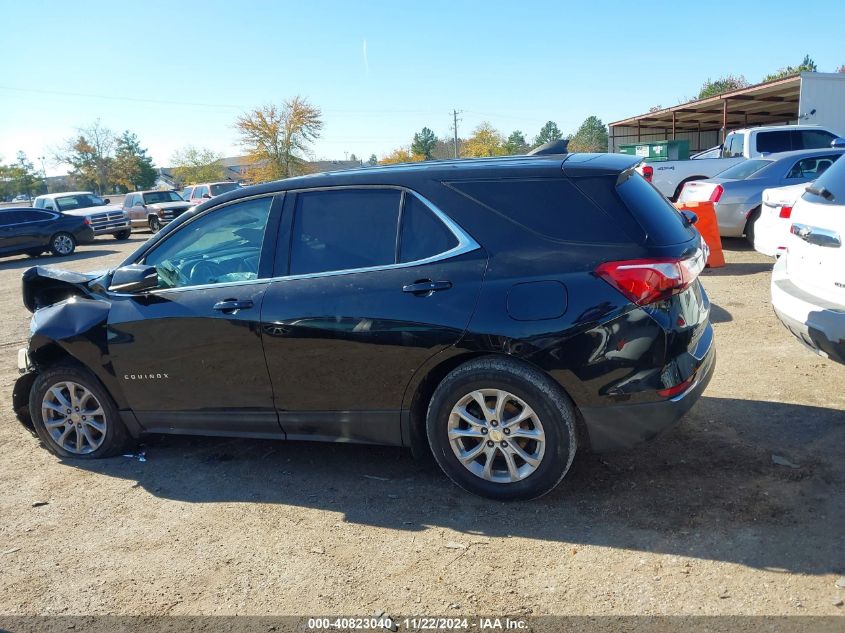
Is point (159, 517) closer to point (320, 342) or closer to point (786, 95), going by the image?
point (320, 342)

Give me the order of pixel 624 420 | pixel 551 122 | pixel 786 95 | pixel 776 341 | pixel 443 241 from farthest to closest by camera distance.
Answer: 1. pixel 551 122
2. pixel 786 95
3. pixel 776 341
4. pixel 443 241
5. pixel 624 420

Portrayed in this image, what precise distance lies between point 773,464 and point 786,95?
27.7 metres

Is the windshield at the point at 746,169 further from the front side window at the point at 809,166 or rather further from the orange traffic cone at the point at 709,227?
the orange traffic cone at the point at 709,227

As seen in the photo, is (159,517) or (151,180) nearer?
(159,517)

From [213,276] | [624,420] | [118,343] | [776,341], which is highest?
[213,276]

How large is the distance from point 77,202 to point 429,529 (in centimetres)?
2532

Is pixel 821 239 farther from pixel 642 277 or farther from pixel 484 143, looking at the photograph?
pixel 484 143

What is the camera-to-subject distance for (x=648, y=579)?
2.88m

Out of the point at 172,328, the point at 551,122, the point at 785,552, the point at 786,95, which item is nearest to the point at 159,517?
the point at 172,328

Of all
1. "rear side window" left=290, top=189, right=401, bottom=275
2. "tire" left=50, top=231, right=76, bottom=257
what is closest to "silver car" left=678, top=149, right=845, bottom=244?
"rear side window" left=290, top=189, right=401, bottom=275

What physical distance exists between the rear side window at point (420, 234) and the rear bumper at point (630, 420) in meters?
1.14

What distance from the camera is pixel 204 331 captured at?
13.1 feet

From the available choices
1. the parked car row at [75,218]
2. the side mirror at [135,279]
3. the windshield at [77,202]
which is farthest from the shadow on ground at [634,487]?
the windshield at [77,202]

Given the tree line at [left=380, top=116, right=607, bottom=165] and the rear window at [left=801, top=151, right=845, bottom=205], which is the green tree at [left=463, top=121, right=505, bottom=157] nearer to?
the tree line at [left=380, top=116, right=607, bottom=165]
